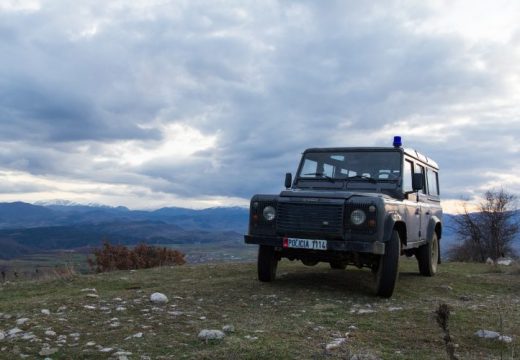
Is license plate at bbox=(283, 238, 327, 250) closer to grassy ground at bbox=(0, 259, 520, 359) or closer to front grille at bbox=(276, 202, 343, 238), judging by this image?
front grille at bbox=(276, 202, 343, 238)

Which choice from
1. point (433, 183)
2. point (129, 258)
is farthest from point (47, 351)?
point (129, 258)

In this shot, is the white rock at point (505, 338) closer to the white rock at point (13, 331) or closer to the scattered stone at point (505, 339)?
the scattered stone at point (505, 339)

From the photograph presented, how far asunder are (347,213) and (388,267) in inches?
37.6

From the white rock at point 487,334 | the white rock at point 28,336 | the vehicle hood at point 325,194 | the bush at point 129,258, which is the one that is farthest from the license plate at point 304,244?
the bush at point 129,258

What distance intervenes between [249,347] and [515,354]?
234 cm

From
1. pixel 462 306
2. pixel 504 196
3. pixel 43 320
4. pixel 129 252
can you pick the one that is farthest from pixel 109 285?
pixel 504 196

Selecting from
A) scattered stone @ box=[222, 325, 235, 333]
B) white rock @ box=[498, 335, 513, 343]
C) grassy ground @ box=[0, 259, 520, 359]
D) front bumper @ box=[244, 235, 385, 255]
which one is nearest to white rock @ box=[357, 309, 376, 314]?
grassy ground @ box=[0, 259, 520, 359]

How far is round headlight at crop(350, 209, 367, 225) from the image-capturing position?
6879mm

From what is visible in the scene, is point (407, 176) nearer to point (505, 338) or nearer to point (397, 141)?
point (397, 141)

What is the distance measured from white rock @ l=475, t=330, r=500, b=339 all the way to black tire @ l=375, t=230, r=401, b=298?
2.08 metres

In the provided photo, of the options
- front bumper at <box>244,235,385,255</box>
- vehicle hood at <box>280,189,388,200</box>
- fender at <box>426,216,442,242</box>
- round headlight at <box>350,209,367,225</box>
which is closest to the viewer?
front bumper at <box>244,235,385,255</box>

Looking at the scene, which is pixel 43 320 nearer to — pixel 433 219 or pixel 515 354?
pixel 515 354

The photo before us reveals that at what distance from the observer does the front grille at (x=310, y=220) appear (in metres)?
6.99

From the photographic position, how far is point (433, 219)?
1022 centimetres
